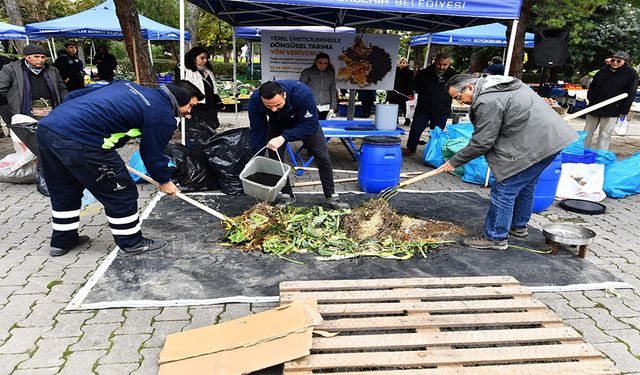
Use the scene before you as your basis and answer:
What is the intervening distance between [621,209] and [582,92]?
34.9 feet

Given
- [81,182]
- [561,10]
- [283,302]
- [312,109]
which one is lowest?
[283,302]

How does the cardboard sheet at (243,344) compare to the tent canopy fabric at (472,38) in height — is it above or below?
below

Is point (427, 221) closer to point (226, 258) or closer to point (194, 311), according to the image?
point (226, 258)

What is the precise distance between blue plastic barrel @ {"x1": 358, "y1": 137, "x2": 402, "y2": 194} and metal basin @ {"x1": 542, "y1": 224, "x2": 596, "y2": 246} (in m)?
1.80

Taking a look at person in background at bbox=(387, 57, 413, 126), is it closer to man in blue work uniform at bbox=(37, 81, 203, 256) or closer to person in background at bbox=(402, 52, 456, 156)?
person in background at bbox=(402, 52, 456, 156)

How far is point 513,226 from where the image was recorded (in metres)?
4.14

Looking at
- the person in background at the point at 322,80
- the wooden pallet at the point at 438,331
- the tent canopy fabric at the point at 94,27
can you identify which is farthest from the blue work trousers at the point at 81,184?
the tent canopy fabric at the point at 94,27

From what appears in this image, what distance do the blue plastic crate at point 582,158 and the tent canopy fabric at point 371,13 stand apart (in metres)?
1.84

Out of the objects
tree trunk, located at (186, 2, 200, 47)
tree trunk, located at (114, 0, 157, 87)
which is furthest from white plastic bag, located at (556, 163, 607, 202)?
tree trunk, located at (186, 2, 200, 47)

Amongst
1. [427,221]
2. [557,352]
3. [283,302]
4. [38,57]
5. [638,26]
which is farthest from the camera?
[638,26]

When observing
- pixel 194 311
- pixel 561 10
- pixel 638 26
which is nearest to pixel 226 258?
pixel 194 311

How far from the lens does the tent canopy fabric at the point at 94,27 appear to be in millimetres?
10938

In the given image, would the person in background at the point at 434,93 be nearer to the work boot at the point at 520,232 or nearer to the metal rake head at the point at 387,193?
the metal rake head at the point at 387,193

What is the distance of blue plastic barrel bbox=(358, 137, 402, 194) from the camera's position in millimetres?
5113
